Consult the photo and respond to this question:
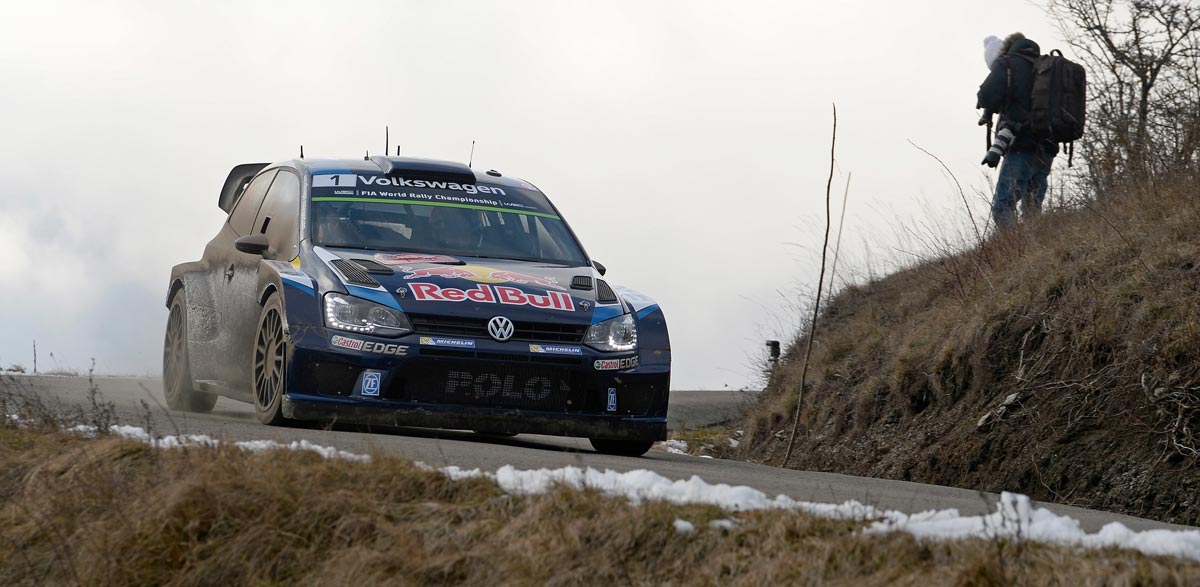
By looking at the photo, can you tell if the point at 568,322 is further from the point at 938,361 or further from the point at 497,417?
the point at 938,361

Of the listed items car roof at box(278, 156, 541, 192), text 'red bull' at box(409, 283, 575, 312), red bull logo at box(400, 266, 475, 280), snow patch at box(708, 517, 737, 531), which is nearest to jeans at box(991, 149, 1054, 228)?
car roof at box(278, 156, 541, 192)

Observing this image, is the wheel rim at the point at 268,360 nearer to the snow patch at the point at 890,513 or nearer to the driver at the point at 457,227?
the driver at the point at 457,227

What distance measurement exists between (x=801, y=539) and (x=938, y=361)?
6.56 meters

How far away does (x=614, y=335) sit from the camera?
8.67 metres

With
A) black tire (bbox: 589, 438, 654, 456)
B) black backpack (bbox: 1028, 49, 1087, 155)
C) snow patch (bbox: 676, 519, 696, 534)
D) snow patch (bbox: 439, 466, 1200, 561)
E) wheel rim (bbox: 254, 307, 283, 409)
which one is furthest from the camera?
black backpack (bbox: 1028, 49, 1087, 155)

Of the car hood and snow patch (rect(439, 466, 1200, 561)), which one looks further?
the car hood

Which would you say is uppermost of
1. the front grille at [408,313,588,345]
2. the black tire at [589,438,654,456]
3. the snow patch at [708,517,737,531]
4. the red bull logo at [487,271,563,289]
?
the red bull logo at [487,271,563,289]

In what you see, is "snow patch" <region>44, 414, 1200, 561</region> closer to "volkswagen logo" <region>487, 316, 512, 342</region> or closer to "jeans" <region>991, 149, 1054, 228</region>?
"volkswagen logo" <region>487, 316, 512, 342</region>

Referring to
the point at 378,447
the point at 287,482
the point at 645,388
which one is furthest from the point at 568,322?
the point at 287,482

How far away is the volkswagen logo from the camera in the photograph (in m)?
8.34

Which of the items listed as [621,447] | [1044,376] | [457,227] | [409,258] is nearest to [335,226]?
[409,258]

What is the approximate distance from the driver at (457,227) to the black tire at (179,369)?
220cm

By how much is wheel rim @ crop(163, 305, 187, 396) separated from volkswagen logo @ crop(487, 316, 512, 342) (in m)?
3.30

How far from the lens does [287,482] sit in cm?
579
